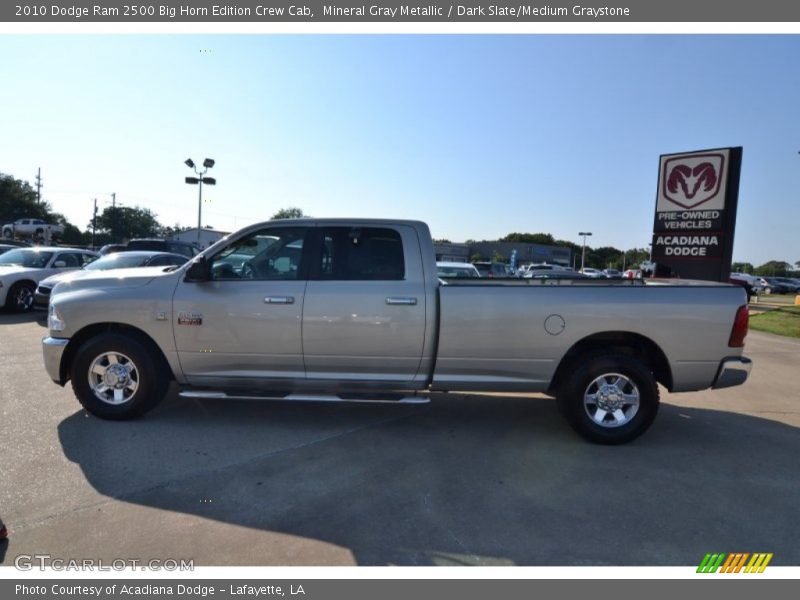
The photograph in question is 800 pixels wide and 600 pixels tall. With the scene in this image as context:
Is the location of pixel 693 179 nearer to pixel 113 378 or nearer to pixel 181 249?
pixel 113 378

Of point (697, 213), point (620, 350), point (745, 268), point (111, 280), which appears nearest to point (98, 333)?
→ point (111, 280)

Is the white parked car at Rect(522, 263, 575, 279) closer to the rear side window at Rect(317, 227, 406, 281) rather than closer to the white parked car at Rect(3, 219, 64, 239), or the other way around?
the rear side window at Rect(317, 227, 406, 281)

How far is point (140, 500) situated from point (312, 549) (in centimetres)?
136

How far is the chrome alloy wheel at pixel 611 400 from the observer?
180 inches

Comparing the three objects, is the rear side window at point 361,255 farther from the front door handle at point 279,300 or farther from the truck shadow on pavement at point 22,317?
the truck shadow on pavement at point 22,317

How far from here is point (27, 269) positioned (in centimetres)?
1190

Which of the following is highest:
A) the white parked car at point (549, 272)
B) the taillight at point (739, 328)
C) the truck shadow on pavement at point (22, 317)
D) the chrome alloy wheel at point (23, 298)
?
the white parked car at point (549, 272)

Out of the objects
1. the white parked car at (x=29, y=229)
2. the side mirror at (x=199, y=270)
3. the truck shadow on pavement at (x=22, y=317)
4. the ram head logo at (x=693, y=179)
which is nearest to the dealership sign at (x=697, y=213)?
the ram head logo at (x=693, y=179)

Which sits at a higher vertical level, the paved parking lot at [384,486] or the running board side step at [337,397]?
the running board side step at [337,397]

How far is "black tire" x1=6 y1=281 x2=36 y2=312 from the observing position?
452 inches

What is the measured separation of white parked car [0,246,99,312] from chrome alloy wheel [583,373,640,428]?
12620mm

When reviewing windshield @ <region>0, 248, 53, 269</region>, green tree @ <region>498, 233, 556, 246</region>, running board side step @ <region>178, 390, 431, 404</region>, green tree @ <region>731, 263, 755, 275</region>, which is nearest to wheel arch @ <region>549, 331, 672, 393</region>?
running board side step @ <region>178, 390, 431, 404</region>

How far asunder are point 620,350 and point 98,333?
499 centimetres

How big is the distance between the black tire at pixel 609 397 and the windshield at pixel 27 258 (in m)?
13.0
